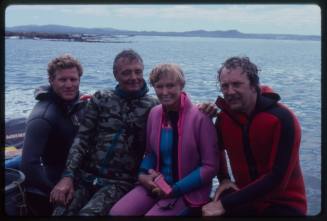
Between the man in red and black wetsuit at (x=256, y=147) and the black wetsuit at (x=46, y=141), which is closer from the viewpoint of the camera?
the man in red and black wetsuit at (x=256, y=147)

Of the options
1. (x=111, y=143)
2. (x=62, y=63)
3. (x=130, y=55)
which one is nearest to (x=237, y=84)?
(x=130, y=55)

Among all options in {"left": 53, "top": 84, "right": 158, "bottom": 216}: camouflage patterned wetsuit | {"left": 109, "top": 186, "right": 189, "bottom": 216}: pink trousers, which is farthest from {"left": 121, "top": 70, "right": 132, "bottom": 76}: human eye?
{"left": 109, "top": 186, "right": 189, "bottom": 216}: pink trousers

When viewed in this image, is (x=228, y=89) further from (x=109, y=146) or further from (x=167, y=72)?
(x=109, y=146)

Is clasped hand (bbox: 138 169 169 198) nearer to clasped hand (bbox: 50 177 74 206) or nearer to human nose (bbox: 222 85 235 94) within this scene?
clasped hand (bbox: 50 177 74 206)

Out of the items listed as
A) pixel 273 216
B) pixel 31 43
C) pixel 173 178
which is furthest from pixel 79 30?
pixel 273 216

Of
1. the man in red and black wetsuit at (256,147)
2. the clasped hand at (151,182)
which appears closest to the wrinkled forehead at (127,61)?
the man in red and black wetsuit at (256,147)

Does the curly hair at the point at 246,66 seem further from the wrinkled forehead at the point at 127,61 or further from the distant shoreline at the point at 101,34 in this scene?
the wrinkled forehead at the point at 127,61

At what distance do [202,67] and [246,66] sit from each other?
0.27 meters

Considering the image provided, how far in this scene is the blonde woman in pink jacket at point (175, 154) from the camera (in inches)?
100.0

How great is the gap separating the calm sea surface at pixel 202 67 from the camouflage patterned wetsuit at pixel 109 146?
0.11m

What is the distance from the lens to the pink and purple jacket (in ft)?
8.32

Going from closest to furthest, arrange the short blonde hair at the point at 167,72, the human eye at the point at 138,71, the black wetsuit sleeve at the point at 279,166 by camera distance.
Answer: the black wetsuit sleeve at the point at 279,166, the short blonde hair at the point at 167,72, the human eye at the point at 138,71

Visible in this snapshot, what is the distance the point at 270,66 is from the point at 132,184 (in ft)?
3.37

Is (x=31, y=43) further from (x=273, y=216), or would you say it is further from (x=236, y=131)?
(x=273, y=216)
